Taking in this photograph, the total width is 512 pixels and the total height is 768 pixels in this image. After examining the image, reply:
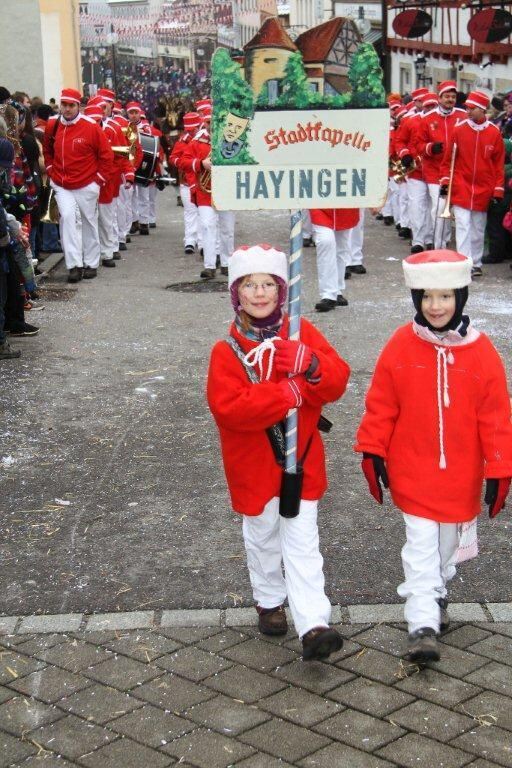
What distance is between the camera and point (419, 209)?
1659 cm

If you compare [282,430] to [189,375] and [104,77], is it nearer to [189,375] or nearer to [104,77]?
[189,375]

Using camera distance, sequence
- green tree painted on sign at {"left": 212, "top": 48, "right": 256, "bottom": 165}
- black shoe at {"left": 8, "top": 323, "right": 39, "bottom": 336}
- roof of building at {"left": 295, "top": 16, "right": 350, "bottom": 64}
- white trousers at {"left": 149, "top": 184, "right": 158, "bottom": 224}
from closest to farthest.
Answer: green tree painted on sign at {"left": 212, "top": 48, "right": 256, "bottom": 165}
roof of building at {"left": 295, "top": 16, "right": 350, "bottom": 64}
black shoe at {"left": 8, "top": 323, "right": 39, "bottom": 336}
white trousers at {"left": 149, "top": 184, "right": 158, "bottom": 224}

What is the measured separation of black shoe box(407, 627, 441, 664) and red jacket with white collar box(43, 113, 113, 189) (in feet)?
33.1

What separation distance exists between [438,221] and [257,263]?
38.1ft

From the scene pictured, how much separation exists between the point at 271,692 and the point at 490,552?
1.75 m

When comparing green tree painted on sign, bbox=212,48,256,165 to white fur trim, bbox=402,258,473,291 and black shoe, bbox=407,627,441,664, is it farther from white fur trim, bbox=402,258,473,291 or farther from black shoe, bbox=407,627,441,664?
black shoe, bbox=407,627,441,664

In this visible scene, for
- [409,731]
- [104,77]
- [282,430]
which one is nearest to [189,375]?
[282,430]

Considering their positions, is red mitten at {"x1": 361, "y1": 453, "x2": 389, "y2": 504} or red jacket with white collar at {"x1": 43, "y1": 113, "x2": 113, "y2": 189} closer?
red mitten at {"x1": 361, "y1": 453, "x2": 389, "y2": 504}

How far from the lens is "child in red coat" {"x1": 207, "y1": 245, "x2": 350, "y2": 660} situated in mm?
4832

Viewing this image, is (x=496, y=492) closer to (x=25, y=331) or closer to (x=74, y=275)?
(x=25, y=331)

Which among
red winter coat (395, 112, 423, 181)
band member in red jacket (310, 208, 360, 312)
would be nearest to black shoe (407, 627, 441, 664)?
band member in red jacket (310, 208, 360, 312)

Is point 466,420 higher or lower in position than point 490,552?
higher

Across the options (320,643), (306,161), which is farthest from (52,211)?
(320,643)

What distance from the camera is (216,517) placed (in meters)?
6.67
